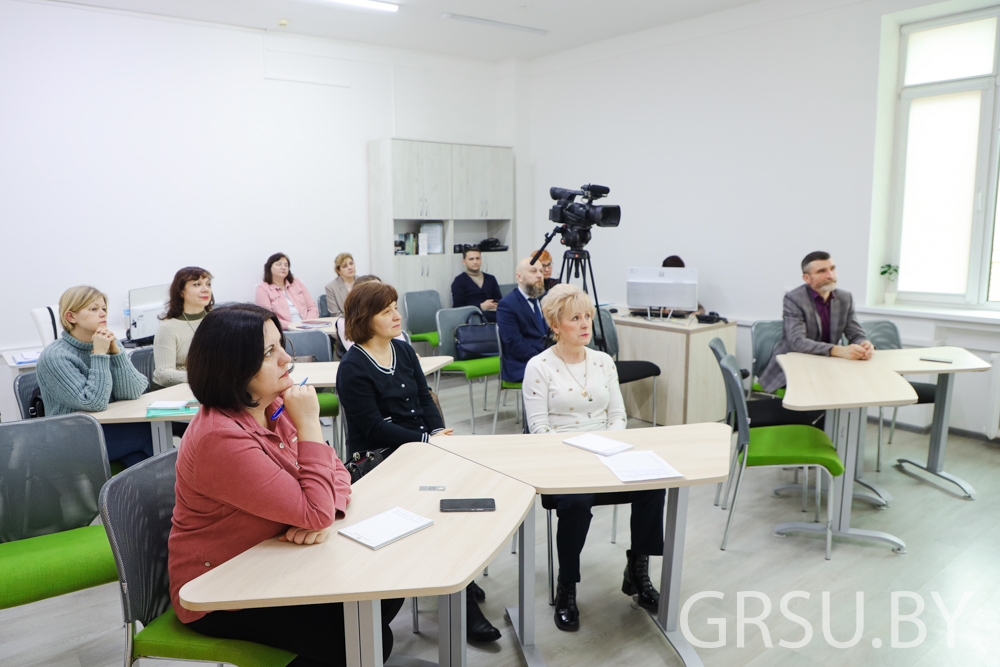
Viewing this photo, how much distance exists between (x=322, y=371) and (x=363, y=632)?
2.35m

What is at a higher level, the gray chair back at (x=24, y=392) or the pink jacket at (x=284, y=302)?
the pink jacket at (x=284, y=302)

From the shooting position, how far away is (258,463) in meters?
1.62

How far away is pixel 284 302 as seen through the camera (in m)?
6.05

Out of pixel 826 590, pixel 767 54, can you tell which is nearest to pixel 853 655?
pixel 826 590

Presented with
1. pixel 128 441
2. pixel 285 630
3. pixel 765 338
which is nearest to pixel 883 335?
pixel 765 338

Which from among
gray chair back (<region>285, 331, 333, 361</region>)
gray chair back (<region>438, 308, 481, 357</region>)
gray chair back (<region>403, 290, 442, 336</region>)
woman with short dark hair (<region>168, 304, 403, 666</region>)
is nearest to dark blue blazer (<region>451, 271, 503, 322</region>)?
gray chair back (<region>403, 290, 442, 336</region>)

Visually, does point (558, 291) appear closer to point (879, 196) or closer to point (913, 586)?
point (913, 586)

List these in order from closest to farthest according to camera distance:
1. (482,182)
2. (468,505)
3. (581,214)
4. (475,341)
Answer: (468,505) → (581,214) → (475,341) → (482,182)

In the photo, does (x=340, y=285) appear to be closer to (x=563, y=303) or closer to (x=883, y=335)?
(x=563, y=303)

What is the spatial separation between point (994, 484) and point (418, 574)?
3897 millimetres

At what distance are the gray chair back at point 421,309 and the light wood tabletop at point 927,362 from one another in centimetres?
366

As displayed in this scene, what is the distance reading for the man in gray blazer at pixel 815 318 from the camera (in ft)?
13.2

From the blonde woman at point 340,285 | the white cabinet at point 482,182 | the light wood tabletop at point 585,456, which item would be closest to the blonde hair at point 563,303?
the light wood tabletop at point 585,456

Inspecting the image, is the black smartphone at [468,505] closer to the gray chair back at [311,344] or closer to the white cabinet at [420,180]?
the gray chair back at [311,344]
